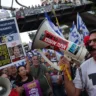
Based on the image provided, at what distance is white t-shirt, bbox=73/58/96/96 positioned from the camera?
296cm

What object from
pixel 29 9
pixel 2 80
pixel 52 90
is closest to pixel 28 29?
pixel 29 9

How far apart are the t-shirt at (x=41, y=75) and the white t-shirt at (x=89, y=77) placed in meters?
1.81

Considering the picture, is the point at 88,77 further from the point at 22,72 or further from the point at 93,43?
the point at 22,72

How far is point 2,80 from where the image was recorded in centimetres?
331

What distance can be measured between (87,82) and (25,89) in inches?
71.8

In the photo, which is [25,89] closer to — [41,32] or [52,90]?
[52,90]

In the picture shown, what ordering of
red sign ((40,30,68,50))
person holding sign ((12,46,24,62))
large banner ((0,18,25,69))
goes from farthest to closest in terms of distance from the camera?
person holding sign ((12,46,24,62)) → large banner ((0,18,25,69)) → red sign ((40,30,68,50))

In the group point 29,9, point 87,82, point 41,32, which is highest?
point 41,32

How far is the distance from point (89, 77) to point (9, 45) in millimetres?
1293

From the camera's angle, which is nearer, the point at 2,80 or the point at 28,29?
the point at 2,80

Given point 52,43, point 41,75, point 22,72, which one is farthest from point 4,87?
point 41,75

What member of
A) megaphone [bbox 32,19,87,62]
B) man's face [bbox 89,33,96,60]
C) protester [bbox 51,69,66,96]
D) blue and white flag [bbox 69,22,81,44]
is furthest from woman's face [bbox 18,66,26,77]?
blue and white flag [bbox 69,22,81,44]

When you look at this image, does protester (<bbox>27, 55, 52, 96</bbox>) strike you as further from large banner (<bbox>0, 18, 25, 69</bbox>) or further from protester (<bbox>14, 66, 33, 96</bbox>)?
large banner (<bbox>0, 18, 25, 69</bbox>)

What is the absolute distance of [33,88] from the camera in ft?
15.6
